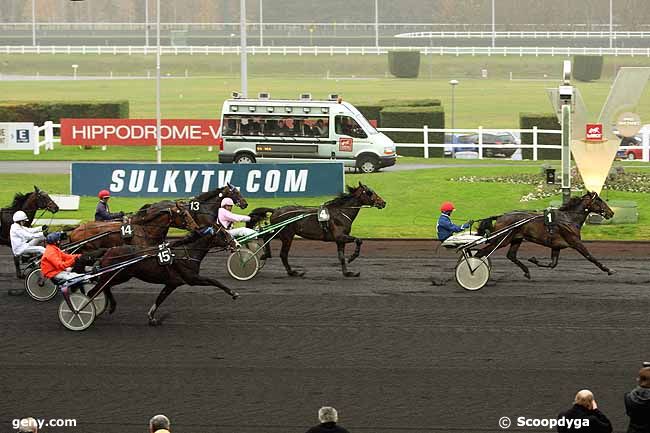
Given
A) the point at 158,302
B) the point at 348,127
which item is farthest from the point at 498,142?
the point at 158,302

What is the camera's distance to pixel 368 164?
3173 centimetres

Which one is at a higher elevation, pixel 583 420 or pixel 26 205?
pixel 26 205

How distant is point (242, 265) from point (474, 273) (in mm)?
3498

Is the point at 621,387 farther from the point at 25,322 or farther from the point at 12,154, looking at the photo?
the point at 12,154

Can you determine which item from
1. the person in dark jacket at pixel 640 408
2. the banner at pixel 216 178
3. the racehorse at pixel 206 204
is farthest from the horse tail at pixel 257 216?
the person in dark jacket at pixel 640 408

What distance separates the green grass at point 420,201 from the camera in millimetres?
22891

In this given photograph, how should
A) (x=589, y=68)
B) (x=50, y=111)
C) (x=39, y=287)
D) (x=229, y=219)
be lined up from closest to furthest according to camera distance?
(x=39, y=287)
(x=229, y=219)
(x=50, y=111)
(x=589, y=68)

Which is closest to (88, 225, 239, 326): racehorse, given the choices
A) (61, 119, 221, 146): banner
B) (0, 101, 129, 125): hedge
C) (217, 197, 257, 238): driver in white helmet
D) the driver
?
the driver

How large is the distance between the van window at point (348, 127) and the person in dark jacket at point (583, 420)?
24036 millimetres

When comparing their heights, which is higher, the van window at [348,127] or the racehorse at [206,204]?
the van window at [348,127]

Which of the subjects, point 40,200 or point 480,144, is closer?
point 40,200

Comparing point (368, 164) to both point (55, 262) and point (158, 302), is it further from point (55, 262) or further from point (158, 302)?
point (55, 262)

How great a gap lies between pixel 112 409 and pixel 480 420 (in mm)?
3403

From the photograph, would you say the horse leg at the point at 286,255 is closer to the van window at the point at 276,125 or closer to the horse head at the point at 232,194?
the horse head at the point at 232,194
